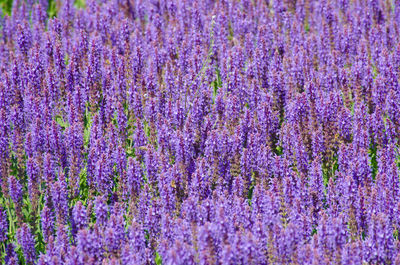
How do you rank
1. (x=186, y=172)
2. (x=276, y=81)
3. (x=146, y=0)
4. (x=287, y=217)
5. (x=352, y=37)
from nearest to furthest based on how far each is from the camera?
(x=287, y=217), (x=186, y=172), (x=276, y=81), (x=352, y=37), (x=146, y=0)

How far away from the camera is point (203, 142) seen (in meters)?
7.62

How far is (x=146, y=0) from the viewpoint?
11.7m

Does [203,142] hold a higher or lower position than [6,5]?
lower

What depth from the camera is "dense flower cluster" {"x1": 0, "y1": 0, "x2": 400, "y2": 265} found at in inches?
235

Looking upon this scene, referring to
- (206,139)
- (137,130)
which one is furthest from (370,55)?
(137,130)

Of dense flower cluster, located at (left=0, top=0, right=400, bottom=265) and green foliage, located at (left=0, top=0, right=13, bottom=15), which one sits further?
green foliage, located at (left=0, top=0, right=13, bottom=15)

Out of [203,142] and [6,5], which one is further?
[6,5]

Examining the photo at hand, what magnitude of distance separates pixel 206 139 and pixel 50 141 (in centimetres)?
181

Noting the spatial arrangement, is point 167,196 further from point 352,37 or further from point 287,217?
point 352,37

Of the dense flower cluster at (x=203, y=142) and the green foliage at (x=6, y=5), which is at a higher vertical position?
the green foliage at (x=6, y=5)

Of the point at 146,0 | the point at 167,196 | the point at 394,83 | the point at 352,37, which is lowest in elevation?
the point at 167,196

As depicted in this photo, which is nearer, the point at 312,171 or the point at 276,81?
the point at 312,171

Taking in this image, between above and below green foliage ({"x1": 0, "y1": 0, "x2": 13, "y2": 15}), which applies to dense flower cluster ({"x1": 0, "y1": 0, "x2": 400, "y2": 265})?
below

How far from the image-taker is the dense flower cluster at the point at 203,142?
5.96m
